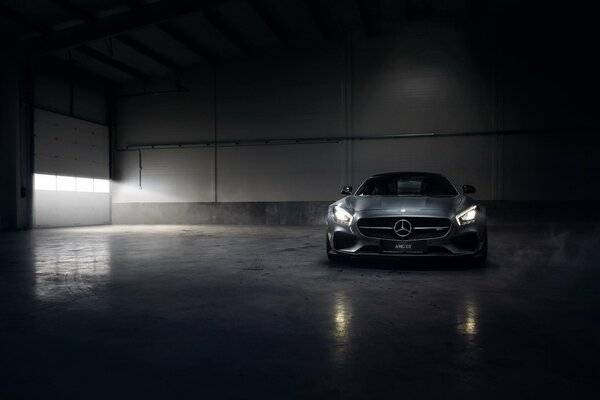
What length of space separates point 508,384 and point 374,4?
14311 mm

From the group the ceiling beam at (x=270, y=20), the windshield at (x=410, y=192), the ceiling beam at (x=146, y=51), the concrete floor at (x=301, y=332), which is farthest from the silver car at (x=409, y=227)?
the ceiling beam at (x=146, y=51)

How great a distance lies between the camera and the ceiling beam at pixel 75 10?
35.8 ft

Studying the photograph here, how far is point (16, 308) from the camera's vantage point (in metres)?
3.44

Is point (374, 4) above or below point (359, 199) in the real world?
above

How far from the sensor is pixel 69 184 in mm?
15812

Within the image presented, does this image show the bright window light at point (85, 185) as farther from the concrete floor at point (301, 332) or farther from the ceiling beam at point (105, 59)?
the concrete floor at point (301, 332)

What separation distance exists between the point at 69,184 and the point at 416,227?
586 inches

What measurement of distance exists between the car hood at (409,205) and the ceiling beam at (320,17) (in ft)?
32.7

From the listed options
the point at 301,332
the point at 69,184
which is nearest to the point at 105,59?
the point at 69,184

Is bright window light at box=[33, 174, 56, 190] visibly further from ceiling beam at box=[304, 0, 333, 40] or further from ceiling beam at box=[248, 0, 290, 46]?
ceiling beam at box=[304, 0, 333, 40]

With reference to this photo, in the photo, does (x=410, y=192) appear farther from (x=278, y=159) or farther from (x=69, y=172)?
(x=69, y=172)

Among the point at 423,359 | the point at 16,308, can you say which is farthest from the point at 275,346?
the point at 16,308

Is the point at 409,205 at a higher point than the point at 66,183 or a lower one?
lower

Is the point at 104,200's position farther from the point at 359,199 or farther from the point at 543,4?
the point at 543,4
